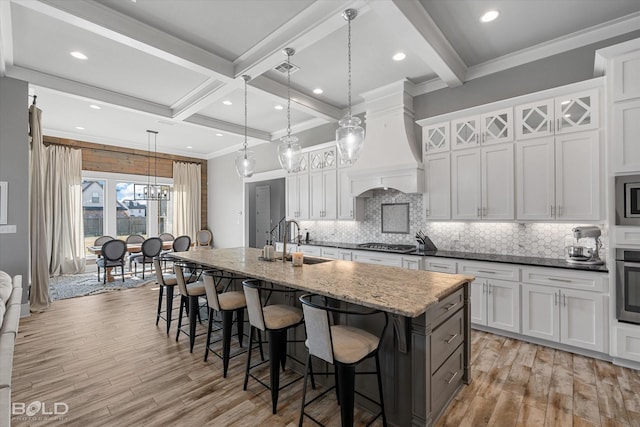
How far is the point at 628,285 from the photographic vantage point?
257 cm

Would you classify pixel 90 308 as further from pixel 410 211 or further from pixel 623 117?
pixel 623 117

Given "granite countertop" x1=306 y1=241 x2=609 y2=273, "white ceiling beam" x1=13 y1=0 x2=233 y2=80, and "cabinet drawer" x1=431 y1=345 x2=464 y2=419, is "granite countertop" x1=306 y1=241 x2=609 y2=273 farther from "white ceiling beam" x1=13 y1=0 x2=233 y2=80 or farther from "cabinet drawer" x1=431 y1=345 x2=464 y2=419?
"white ceiling beam" x1=13 y1=0 x2=233 y2=80

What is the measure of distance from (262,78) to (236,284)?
276 centimetres

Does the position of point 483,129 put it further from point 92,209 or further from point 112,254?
point 92,209

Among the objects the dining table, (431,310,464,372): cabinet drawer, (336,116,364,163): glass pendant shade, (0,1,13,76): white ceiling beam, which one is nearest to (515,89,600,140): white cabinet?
(336,116,364,163): glass pendant shade

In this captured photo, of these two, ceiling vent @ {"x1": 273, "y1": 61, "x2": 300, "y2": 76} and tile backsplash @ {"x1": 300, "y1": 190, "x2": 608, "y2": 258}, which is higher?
ceiling vent @ {"x1": 273, "y1": 61, "x2": 300, "y2": 76}

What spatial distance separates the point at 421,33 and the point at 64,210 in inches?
315

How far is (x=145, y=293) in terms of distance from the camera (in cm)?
536

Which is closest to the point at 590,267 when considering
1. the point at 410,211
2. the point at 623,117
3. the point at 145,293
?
the point at 623,117

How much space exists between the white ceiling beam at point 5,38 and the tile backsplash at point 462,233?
471 cm

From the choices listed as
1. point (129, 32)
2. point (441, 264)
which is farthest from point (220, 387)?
point (129, 32)

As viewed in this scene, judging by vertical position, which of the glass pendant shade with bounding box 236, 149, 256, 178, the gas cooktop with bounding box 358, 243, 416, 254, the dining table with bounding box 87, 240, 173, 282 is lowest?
the dining table with bounding box 87, 240, 173, 282

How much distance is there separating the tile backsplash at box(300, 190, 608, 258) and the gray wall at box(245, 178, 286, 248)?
6.53 ft

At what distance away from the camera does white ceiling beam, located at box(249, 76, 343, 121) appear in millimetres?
4117
